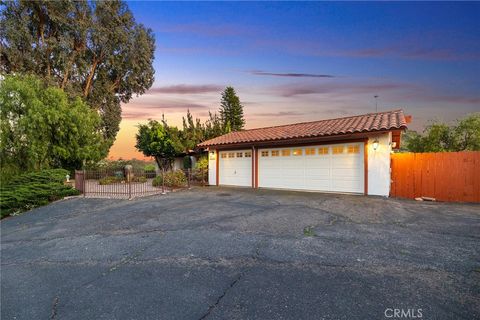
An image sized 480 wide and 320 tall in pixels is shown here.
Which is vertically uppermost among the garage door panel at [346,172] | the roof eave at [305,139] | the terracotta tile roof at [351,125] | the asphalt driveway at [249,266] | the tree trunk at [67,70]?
the tree trunk at [67,70]

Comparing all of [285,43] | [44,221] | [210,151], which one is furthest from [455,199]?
[44,221]

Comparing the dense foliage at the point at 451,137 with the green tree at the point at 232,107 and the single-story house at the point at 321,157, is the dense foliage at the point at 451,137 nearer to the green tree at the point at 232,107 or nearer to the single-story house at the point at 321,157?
the single-story house at the point at 321,157

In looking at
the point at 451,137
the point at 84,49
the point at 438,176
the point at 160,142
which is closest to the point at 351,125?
the point at 438,176

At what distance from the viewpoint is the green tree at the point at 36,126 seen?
13.8 metres

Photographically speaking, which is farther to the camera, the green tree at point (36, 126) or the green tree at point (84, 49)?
the green tree at point (84, 49)

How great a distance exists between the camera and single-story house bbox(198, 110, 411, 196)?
10008mm

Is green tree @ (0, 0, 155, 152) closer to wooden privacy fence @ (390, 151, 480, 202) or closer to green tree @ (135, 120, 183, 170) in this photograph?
green tree @ (135, 120, 183, 170)

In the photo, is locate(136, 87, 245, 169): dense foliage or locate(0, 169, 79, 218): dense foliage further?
locate(136, 87, 245, 169): dense foliage

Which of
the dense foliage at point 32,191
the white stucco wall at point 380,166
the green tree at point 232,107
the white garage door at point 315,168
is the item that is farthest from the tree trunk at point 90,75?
the white stucco wall at point 380,166

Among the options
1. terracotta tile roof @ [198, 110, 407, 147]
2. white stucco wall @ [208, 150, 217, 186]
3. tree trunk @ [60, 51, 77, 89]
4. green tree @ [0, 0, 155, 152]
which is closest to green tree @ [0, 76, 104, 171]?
green tree @ [0, 0, 155, 152]

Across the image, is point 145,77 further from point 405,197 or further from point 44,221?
point 405,197

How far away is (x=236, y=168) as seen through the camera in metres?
14.8

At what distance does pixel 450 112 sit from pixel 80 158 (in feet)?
84.2

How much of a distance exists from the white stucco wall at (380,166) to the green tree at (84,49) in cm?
1856
